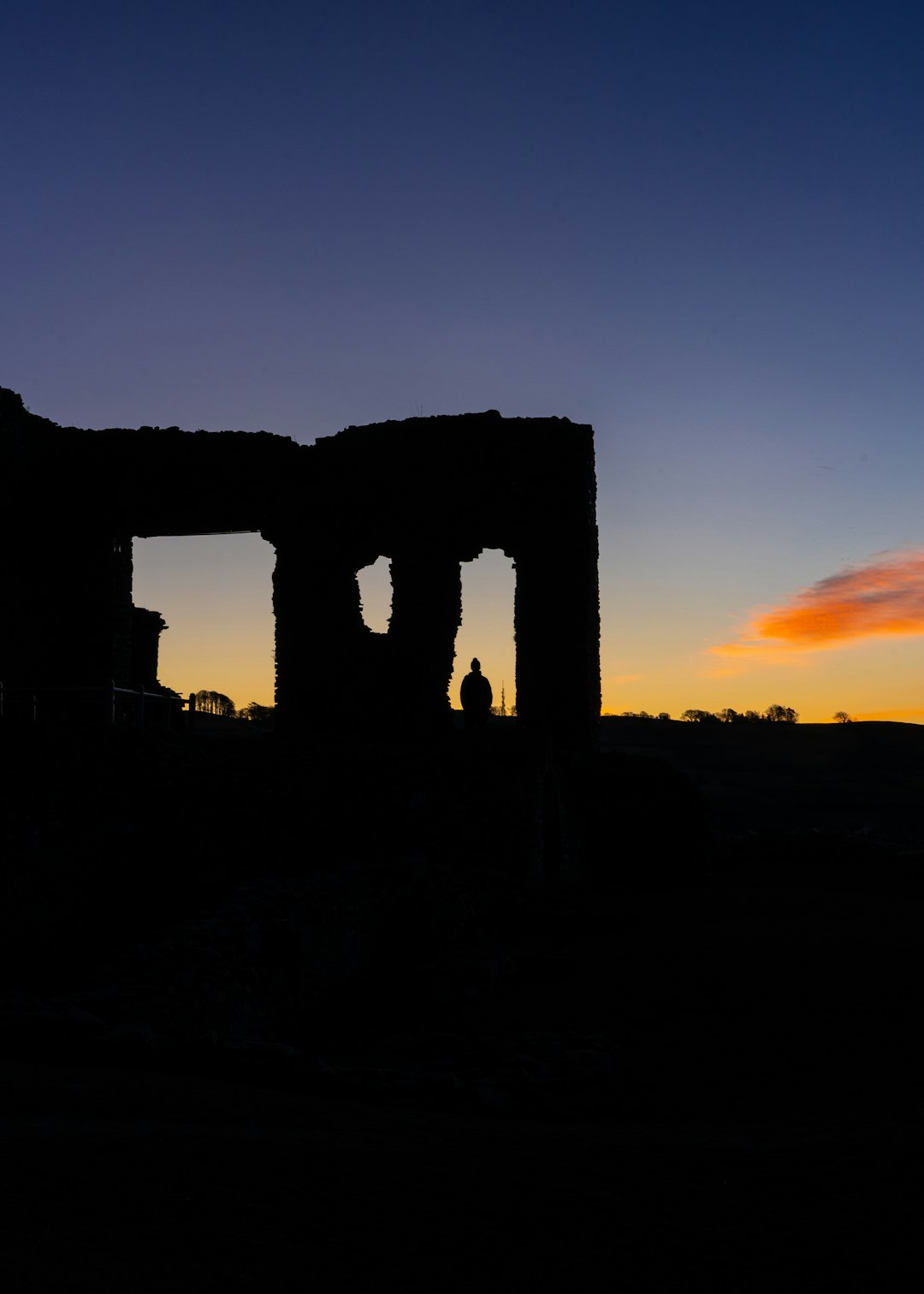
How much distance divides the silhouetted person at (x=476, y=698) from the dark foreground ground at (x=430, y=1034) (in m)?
2.14

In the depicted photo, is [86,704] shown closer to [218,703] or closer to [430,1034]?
[430,1034]

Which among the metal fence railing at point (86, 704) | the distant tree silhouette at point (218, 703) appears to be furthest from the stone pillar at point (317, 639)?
the distant tree silhouette at point (218, 703)

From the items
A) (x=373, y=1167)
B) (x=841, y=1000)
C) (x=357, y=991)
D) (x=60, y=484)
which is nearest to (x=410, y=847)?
(x=357, y=991)

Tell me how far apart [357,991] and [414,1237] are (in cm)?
677

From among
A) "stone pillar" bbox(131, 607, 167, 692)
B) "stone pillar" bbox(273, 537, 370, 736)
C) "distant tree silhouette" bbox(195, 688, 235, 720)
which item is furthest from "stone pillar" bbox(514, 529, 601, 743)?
"distant tree silhouette" bbox(195, 688, 235, 720)

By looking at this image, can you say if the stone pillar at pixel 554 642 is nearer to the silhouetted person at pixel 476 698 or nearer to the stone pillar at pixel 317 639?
the silhouetted person at pixel 476 698

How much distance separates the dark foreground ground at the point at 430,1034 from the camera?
11.3 feet

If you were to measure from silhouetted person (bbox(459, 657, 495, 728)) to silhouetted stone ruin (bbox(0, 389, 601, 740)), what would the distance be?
48.8 inches

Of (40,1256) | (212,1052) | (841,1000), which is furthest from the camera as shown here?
(841,1000)

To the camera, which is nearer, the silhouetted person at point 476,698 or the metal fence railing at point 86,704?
the metal fence railing at point 86,704

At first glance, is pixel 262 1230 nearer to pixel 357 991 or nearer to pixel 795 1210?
pixel 795 1210

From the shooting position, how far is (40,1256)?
2.95 meters

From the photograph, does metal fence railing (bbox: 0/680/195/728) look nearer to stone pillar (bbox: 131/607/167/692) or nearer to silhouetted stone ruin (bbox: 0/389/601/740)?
silhouetted stone ruin (bbox: 0/389/601/740)

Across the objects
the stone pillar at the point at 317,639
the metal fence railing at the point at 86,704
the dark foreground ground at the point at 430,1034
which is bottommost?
the dark foreground ground at the point at 430,1034
